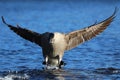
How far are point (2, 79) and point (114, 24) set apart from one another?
919 inches

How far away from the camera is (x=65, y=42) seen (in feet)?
67.8

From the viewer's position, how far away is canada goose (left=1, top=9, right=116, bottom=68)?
2000 centimetres

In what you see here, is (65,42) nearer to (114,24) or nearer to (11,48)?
(11,48)

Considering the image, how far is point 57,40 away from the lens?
1992cm

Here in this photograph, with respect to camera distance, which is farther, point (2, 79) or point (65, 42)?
point (65, 42)

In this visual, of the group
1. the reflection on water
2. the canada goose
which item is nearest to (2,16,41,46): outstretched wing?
the canada goose

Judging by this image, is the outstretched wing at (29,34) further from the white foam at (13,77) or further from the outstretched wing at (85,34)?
the white foam at (13,77)

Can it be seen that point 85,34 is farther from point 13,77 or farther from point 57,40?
point 13,77

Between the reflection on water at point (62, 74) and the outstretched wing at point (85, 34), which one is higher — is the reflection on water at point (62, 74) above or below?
below

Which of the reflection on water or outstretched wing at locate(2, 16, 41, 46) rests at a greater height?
outstretched wing at locate(2, 16, 41, 46)

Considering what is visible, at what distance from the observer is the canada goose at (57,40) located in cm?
2000

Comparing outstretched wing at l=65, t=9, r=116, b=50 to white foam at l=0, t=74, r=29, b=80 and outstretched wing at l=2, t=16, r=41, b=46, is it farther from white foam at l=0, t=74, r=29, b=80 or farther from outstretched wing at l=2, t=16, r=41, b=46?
white foam at l=0, t=74, r=29, b=80

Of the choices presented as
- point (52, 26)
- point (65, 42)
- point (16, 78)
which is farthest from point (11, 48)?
point (52, 26)

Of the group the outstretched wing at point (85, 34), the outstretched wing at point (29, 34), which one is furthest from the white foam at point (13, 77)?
the outstretched wing at point (85, 34)
